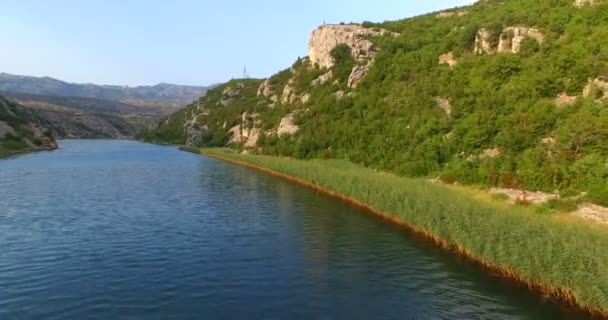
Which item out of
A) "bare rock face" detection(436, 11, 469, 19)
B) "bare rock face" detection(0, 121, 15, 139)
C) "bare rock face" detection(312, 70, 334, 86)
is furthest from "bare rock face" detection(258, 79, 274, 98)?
"bare rock face" detection(0, 121, 15, 139)

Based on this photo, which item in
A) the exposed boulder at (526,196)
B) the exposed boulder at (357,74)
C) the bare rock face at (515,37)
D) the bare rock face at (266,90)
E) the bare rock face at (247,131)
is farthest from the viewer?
the bare rock face at (266,90)

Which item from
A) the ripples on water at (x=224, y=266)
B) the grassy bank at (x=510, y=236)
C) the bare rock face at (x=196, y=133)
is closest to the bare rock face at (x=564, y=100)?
the grassy bank at (x=510, y=236)

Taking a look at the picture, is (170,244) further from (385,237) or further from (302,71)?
(302,71)

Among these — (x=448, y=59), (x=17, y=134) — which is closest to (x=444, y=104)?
(x=448, y=59)

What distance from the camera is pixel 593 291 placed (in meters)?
22.3

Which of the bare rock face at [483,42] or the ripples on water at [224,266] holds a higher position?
the bare rock face at [483,42]

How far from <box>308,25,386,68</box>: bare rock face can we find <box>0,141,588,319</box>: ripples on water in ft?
240

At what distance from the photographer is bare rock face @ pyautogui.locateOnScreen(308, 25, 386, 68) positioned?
119 m

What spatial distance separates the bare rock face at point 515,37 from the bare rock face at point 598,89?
19.1 meters

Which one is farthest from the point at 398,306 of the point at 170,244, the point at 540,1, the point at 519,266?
the point at 540,1

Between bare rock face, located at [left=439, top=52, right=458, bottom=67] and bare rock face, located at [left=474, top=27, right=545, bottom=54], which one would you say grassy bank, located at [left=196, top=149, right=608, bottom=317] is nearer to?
bare rock face, located at [left=474, top=27, right=545, bottom=54]

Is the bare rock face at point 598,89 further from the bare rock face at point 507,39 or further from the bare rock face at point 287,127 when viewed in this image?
the bare rock face at point 287,127

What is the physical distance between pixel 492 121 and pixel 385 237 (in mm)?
27972

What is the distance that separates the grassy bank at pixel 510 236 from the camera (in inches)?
912
